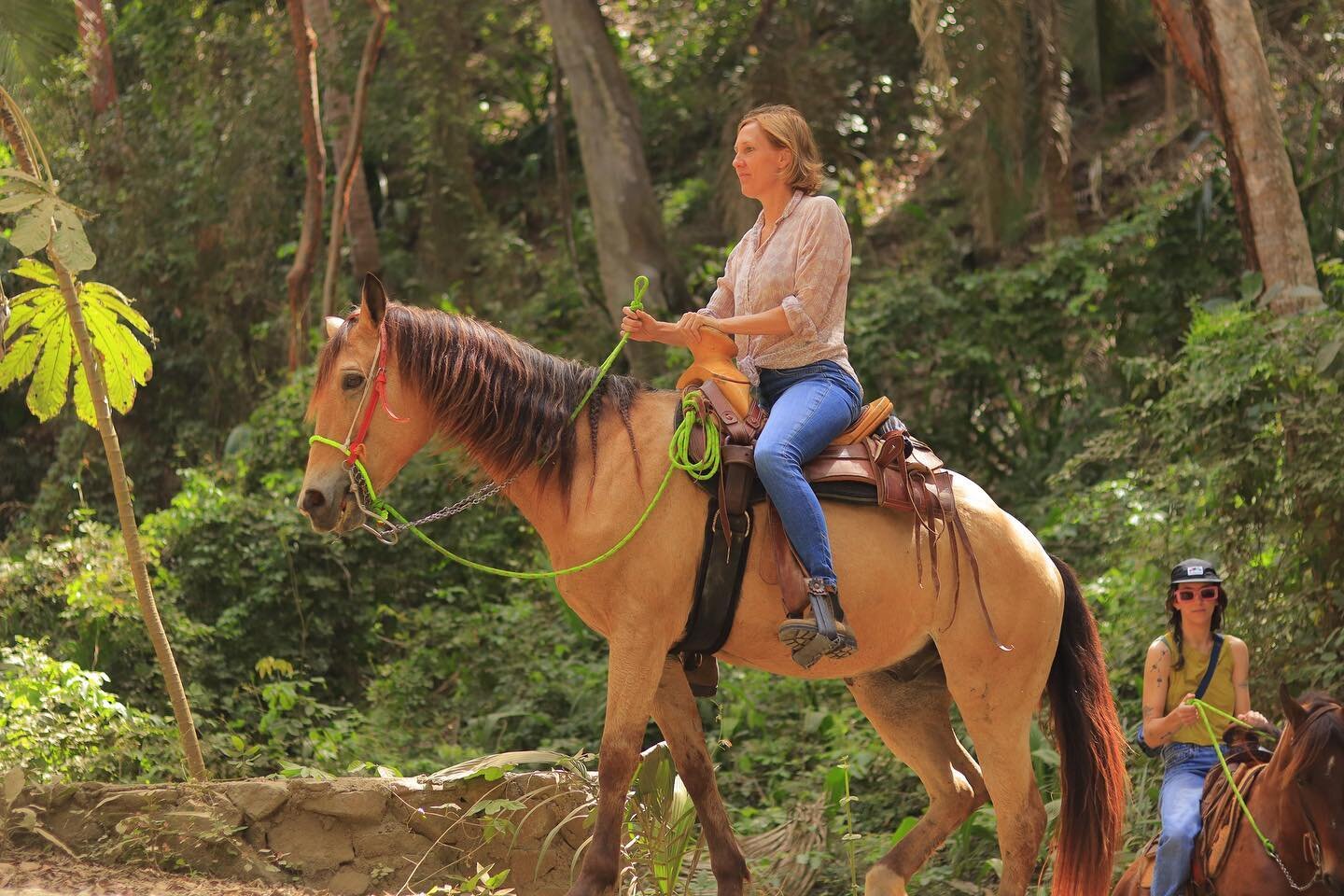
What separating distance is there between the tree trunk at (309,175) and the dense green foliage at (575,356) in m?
0.74

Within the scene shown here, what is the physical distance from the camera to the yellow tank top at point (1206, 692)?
15.6 feet

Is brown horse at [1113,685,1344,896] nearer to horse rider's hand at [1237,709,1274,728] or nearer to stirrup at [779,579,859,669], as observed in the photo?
horse rider's hand at [1237,709,1274,728]

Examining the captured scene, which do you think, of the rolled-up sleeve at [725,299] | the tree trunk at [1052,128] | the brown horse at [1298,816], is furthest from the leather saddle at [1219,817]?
the tree trunk at [1052,128]

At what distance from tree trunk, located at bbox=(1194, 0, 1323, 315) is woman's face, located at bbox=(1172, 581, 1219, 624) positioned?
4.25 meters

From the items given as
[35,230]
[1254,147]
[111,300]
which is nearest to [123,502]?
[111,300]

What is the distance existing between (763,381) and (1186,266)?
764cm

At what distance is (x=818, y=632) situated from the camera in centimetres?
389

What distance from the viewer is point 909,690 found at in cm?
474

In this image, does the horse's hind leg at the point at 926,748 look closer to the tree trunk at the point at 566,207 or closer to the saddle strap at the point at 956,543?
the saddle strap at the point at 956,543

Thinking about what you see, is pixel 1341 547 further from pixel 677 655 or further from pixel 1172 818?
pixel 677 655

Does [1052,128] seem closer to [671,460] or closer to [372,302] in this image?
[671,460]

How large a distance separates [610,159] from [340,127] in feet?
10.8

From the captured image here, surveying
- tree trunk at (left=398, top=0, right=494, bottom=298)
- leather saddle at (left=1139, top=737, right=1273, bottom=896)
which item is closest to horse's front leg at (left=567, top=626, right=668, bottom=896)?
leather saddle at (left=1139, top=737, right=1273, bottom=896)

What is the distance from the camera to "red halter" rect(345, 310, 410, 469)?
3963 mm
